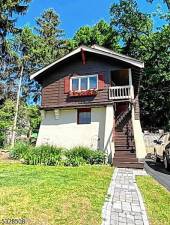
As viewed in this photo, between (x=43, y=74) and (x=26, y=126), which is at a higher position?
(x=43, y=74)

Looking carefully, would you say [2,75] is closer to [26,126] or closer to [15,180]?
[26,126]

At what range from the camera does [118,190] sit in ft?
27.9

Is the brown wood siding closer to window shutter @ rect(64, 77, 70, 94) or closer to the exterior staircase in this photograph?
window shutter @ rect(64, 77, 70, 94)

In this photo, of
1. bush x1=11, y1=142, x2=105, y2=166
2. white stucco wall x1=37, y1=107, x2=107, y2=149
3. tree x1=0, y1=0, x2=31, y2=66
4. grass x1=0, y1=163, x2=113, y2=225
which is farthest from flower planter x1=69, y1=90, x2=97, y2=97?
grass x1=0, y1=163, x2=113, y2=225

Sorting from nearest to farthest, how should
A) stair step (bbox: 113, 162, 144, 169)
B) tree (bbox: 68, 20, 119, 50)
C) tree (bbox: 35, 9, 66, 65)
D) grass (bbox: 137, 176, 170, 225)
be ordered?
grass (bbox: 137, 176, 170, 225) → stair step (bbox: 113, 162, 144, 169) → tree (bbox: 68, 20, 119, 50) → tree (bbox: 35, 9, 66, 65)

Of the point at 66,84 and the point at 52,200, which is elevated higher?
the point at 66,84

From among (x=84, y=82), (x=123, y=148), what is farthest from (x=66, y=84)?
(x=123, y=148)

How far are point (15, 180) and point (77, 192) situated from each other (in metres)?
2.27

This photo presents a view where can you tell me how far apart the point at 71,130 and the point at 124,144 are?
369cm

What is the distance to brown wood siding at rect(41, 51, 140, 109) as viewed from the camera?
19.1 meters

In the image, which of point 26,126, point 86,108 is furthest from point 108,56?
point 26,126

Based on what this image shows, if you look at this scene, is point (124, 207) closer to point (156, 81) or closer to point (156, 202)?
point (156, 202)

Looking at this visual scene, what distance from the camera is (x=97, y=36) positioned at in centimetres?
3622

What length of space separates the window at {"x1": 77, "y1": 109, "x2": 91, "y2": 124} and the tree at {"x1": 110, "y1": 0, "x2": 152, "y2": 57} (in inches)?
730
